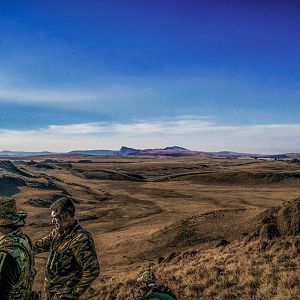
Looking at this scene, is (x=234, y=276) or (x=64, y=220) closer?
(x=64, y=220)

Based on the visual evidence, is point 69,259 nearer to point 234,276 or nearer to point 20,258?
point 20,258

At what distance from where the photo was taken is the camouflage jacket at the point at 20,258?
4188 mm

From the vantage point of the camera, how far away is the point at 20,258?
423 cm

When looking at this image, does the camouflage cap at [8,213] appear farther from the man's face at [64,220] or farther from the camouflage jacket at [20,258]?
the man's face at [64,220]

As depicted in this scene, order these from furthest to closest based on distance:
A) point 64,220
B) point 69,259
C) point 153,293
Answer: point 64,220, point 69,259, point 153,293

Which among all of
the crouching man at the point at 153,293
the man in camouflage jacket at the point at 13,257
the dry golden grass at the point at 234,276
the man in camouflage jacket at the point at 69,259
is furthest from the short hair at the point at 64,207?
the dry golden grass at the point at 234,276

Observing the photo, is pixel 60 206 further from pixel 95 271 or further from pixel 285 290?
pixel 285 290

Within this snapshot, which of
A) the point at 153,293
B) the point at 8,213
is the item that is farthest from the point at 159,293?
the point at 8,213

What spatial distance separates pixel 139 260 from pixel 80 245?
1744cm

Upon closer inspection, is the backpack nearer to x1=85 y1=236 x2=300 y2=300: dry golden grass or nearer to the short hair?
the short hair

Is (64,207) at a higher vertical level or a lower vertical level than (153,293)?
higher

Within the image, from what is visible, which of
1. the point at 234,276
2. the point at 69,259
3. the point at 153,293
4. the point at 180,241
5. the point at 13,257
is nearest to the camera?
the point at 13,257

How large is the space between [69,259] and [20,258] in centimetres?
100

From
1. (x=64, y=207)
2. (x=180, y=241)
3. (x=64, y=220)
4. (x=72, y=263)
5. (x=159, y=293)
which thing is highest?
(x=64, y=207)
